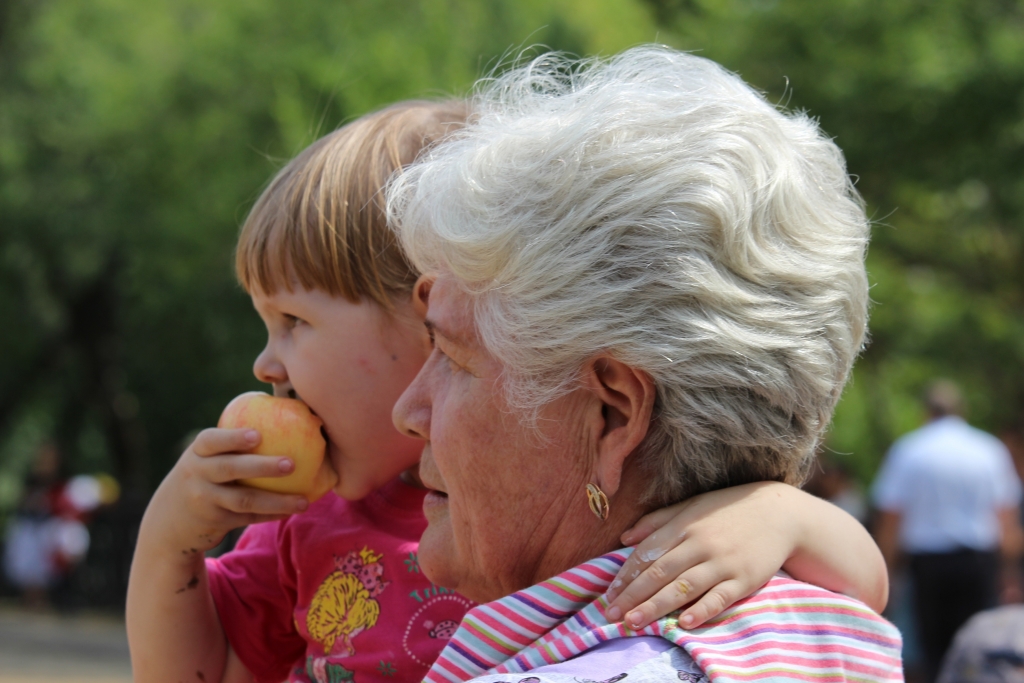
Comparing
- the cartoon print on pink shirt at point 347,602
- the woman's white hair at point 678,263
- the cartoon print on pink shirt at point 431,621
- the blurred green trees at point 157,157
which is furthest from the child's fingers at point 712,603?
the blurred green trees at point 157,157

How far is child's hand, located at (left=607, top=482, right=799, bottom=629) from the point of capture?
134cm

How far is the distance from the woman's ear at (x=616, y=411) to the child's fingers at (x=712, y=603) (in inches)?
7.5

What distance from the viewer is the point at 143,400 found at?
19.9m

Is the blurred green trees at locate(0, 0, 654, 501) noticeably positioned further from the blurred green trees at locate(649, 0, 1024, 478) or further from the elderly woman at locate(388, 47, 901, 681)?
the elderly woman at locate(388, 47, 901, 681)

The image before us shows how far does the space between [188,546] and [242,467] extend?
0.62 ft

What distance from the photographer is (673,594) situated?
1.34 m

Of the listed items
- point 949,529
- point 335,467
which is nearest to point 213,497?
point 335,467

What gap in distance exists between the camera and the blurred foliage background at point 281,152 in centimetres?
800

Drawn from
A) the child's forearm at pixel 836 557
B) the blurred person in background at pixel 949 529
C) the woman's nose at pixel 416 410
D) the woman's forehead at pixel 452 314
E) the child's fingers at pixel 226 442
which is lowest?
the blurred person in background at pixel 949 529

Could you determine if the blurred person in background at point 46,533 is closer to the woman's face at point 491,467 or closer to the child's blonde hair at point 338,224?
the child's blonde hair at point 338,224

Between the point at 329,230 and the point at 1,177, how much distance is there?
49.8 ft

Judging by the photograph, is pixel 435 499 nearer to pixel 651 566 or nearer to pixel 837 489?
pixel 651 566

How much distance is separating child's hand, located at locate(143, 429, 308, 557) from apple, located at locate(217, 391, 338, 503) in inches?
0.7

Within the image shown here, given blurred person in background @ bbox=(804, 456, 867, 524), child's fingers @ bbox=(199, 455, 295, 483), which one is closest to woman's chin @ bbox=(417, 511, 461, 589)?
child's fingers @ bbox=(199, 455, 295, 483)
